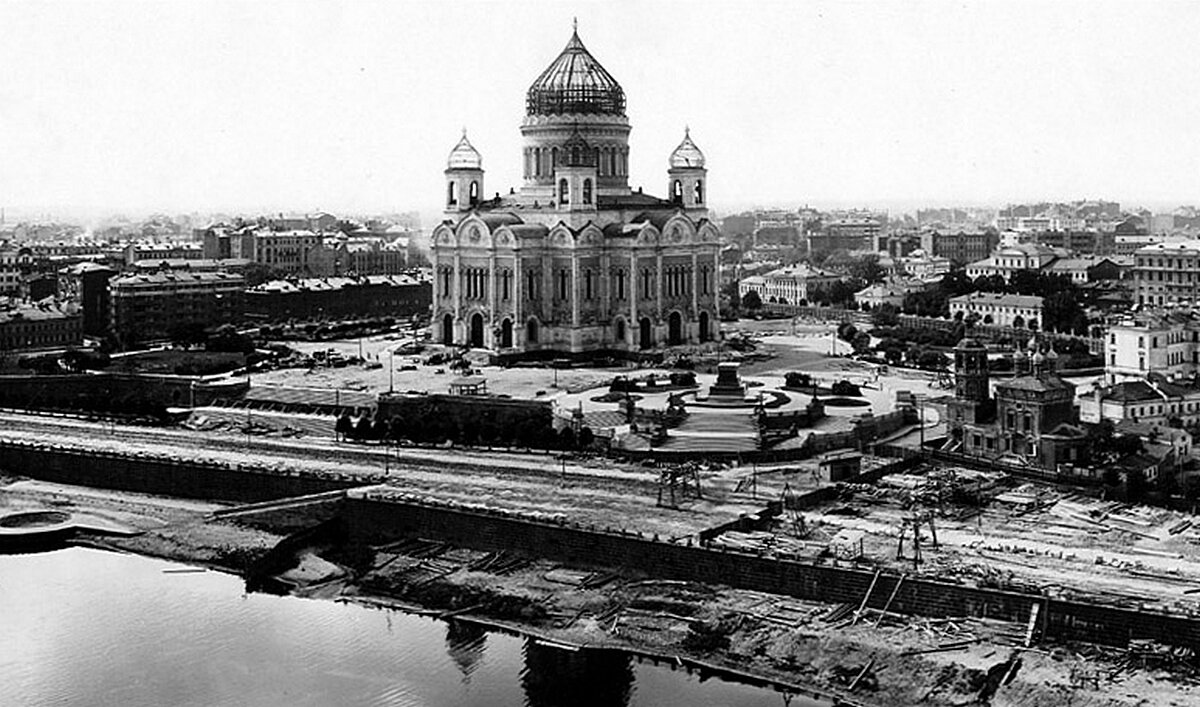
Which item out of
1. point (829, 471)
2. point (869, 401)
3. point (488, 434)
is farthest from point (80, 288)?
point (829, 471)

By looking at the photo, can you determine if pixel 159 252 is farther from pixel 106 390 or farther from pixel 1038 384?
pixel 1038 384

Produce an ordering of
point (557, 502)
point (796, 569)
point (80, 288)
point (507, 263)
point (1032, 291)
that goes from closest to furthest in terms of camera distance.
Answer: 1. point (796, 569)
2. point (557, 502)
3. point (507, 263)
4. point (80, 288)
5. point (1032, 291)

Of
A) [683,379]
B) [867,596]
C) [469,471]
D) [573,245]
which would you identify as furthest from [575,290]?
[867,596]

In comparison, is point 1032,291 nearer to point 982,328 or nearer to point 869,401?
point 982,328

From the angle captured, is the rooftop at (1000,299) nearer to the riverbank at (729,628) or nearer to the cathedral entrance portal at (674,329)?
the cathedral entrance portal at (674,329)

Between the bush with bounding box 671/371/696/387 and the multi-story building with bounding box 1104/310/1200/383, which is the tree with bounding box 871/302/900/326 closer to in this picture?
the multi-story building with bounding box 1104/310/1200/383
